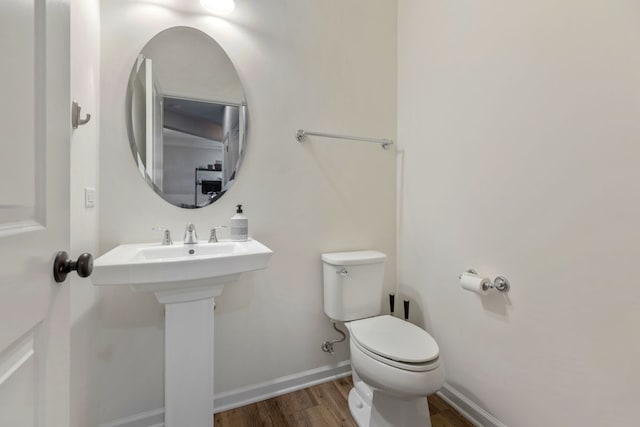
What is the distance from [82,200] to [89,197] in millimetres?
75

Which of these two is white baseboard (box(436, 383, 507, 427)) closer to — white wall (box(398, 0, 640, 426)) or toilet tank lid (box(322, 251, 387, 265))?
white wall (box(398, 0, 640, 426))

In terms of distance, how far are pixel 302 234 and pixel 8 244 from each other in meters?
1.26

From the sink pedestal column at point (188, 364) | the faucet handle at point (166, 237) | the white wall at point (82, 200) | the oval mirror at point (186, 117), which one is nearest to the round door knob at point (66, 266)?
the white wall at point (82, 200)

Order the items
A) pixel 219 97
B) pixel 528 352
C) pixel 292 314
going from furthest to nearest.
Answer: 1. pixel 292 314
2. pixel 219 97
3. pixel 528 352

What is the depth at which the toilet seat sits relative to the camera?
1074mm

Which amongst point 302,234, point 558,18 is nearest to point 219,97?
point 302,234

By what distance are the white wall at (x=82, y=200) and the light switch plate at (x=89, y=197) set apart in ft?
0.06

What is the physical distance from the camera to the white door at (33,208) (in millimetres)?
408

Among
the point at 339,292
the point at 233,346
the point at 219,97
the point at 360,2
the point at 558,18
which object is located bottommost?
the point at 233,346

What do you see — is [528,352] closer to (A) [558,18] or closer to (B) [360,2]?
(A) [558,18]

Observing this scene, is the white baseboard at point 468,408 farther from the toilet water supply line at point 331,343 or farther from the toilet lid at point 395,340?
the toilet water supply line at point 331,343

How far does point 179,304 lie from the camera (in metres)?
1.10

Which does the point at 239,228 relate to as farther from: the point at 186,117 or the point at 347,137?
the point at 347,137

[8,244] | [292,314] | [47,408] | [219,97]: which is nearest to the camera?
[8,244]
